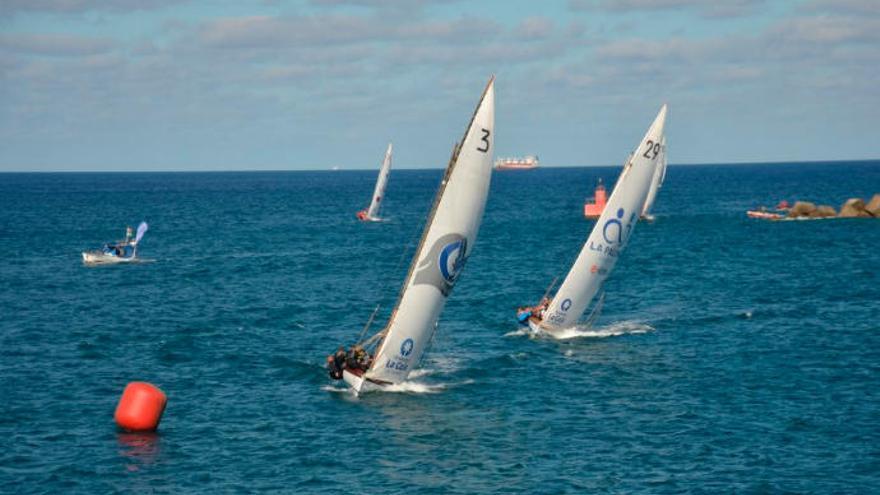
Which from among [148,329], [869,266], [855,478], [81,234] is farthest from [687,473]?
[81,234]

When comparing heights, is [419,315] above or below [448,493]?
above

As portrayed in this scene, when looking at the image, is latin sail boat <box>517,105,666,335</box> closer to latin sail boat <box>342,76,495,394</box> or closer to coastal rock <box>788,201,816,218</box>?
latin sail boat <box>342,76,495,394</box>

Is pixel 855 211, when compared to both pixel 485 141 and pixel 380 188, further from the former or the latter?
pixel 485 141

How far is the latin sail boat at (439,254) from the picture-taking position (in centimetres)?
4503

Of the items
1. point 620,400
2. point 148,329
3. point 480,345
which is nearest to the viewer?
point 620,400

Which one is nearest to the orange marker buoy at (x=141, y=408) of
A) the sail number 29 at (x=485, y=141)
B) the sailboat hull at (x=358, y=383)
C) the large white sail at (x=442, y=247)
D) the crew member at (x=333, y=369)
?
the crew member at (x=333, y=369)

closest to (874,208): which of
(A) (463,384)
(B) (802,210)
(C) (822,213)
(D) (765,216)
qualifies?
(C) (822,213)

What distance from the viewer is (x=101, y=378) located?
173ft

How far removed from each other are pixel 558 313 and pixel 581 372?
9133 mm

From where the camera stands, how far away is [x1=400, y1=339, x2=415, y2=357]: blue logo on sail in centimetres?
4875

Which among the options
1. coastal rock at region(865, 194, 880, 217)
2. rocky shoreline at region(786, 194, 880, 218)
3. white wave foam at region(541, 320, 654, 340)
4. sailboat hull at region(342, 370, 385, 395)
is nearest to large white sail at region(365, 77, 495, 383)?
sailboat hull at region(342, 370, 385, 395)

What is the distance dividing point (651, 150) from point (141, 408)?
32.0m

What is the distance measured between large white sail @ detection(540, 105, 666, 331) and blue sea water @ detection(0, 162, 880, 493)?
1.98 metres

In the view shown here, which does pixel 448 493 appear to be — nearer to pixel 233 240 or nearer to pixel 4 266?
pixel 4 266
